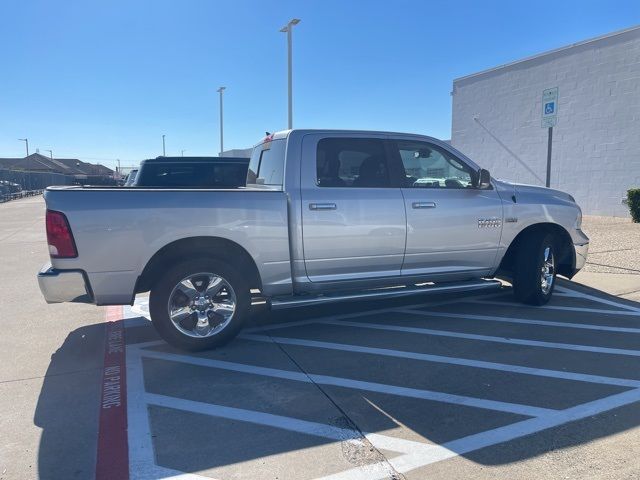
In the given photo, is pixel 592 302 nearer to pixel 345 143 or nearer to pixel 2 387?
pixel 345 143

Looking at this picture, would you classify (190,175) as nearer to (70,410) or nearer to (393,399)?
(70,410)

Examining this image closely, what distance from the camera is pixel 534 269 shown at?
6.04 metres

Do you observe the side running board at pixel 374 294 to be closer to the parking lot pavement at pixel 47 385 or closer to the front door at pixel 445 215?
the front door at pixel 445 215

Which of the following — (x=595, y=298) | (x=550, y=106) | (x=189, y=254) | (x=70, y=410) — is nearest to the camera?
(x=70, y=410)

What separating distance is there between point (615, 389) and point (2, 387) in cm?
488

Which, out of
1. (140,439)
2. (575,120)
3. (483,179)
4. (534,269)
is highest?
(575,120)

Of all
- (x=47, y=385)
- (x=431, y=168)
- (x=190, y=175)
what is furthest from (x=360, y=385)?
(x=190, y=175)

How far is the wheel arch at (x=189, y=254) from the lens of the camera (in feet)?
15.0

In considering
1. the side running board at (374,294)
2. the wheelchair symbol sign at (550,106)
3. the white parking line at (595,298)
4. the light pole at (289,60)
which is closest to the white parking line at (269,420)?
the side running board at (374,294)

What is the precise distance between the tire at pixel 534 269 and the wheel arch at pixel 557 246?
7 centimetres

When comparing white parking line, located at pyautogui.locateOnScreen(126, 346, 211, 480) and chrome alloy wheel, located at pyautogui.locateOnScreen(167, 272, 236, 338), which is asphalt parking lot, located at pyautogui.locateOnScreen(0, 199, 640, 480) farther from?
chrome alloy wheel, located at pyautogui.locateOnScreen(167, 272, 236, 338)

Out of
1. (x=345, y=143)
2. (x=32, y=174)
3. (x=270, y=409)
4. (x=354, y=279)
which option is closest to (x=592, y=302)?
(x=354, y=279)

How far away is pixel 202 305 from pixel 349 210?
67.3 inches

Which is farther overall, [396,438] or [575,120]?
[575,120]
